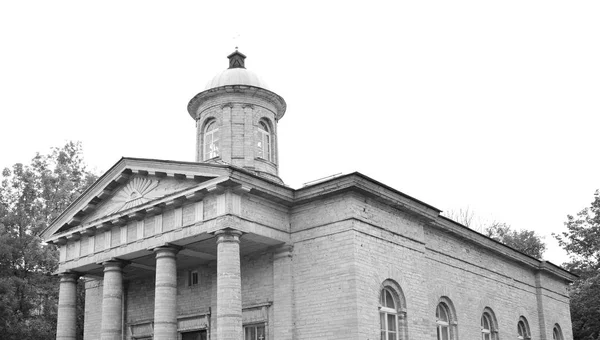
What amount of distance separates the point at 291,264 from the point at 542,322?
50.0ft

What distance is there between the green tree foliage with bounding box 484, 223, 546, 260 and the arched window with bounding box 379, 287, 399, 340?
2961 centimetres

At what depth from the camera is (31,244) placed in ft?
107

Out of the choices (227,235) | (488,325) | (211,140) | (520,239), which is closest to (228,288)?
(227,235)

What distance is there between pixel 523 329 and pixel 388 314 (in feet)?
37.8

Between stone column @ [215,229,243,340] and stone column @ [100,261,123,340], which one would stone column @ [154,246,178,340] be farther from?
stone column @ [100,261,123,340]

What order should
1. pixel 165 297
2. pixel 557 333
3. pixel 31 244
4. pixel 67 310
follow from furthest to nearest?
pixel 31 244
pixel 557 333
pixel 67 310
pixel 165 297

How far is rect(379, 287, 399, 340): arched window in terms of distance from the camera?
19.0 m

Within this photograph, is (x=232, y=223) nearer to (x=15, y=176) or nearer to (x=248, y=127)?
(x=248, y=127)

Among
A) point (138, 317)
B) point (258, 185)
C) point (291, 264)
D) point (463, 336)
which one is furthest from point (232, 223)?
point (463, 336)

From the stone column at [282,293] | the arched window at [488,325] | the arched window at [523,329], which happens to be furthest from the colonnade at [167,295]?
the arched window at [523,329]

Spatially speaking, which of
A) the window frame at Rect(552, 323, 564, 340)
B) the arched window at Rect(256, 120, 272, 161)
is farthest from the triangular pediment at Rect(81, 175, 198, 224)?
the window frame at Rect(552, 323, 564, 340)

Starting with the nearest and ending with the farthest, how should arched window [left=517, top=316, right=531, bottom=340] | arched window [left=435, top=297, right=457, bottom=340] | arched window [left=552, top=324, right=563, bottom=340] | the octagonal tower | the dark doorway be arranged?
the dark doorway, arched window [left=435, top=297, right=457, bottom=340], the octagonal tower, arched window [left=517, top=316, right=531, bottom=340], arched window [left=552, top=324, right=563, bottom=340]

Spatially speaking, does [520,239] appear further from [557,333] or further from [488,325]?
[488,325]

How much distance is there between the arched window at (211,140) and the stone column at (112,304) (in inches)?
216
